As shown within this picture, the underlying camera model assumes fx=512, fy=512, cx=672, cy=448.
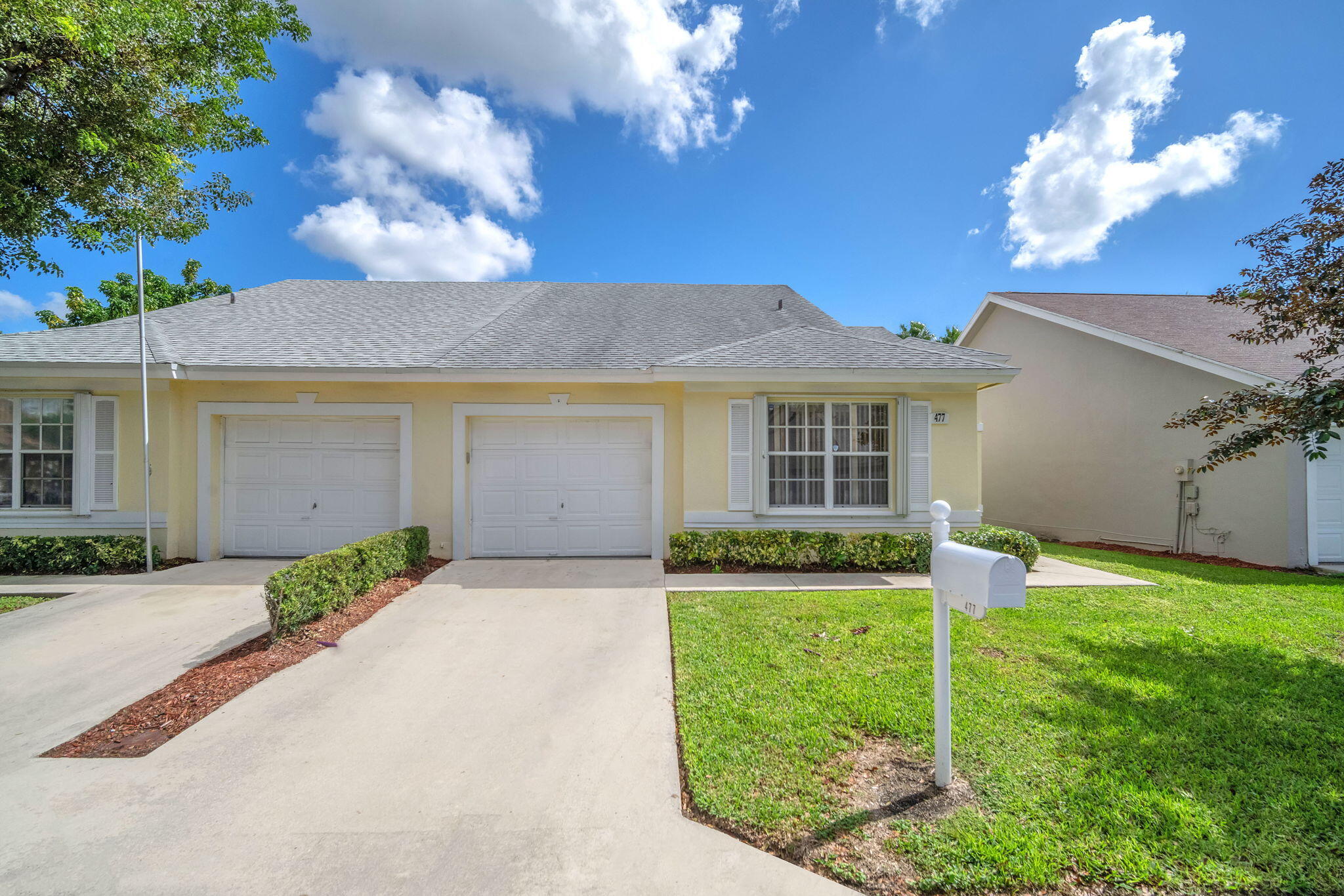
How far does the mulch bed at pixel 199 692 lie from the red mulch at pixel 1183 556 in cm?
1342

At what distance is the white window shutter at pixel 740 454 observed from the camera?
25.4 ft

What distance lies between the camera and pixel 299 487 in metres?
8.26

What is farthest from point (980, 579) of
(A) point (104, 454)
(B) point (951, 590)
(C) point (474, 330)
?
(A) point (104, 454)

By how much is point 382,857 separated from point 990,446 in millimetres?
15820

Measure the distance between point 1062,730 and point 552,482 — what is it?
681cm

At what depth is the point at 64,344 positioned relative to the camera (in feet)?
26.0

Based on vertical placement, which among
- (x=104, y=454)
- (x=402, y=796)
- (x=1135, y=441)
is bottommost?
(x=402, y=796)

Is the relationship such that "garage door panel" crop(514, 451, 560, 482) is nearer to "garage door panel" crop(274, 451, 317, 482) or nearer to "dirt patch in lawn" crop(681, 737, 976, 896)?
"garage door panel" crop(274, 451, 317, 482)

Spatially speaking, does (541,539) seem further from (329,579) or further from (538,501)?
(329,579)

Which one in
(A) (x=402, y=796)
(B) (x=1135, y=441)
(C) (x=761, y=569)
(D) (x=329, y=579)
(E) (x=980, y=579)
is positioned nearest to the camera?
(E) (x=980, y=579)

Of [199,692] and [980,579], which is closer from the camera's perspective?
[980,579]

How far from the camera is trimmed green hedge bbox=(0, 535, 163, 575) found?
24.0 feet

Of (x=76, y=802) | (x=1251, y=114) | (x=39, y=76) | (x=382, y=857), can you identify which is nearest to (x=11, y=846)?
(x=76, y=802)

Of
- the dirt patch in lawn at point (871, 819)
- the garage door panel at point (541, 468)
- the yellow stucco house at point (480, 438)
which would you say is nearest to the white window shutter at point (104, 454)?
the yellow stucco house at point (480, 438)
